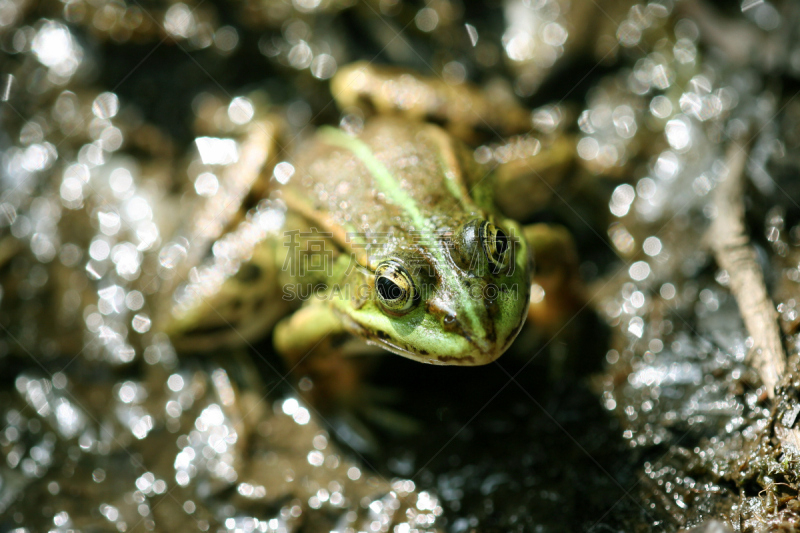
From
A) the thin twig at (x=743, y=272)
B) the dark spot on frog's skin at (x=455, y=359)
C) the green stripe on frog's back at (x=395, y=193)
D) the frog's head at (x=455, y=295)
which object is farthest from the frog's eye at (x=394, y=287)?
the thin twig at (x=743, y=272)

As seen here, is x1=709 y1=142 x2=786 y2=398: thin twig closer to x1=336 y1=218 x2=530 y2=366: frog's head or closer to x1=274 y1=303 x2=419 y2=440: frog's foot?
x1=336 y1=218 x2=530 y2=366: frog's head

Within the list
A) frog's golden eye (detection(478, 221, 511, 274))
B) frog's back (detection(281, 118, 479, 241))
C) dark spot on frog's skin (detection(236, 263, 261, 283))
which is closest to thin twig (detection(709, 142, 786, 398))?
frog's golden eye (detection(478, 221, 511, 274))

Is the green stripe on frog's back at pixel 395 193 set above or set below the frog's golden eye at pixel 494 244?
below

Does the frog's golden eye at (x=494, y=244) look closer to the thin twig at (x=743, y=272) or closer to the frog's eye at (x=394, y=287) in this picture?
the frog's eye at (x=394, y=287)

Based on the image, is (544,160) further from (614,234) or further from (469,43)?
(469,43)

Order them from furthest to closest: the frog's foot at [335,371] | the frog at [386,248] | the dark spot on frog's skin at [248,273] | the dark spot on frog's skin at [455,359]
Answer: the dark spot on frog's skin at [248,273], the frog's foot at [335,371], the frog at [386,248], the dark spot on frog's skin at [455,359]

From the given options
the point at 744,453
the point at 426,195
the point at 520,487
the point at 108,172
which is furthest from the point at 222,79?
the point at 744,453

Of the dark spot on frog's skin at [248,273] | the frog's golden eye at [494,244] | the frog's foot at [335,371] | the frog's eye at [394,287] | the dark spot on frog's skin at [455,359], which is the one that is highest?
the frog's golden eye at [494,244]

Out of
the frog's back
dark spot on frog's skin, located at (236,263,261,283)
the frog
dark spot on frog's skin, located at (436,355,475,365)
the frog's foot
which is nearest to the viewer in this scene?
dark spot on frog's skin, located at (436,355,475,365)

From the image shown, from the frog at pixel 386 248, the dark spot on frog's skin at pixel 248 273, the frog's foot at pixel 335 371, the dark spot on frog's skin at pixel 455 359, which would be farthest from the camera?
the dark spot on frog's skin at pixel 248 273
